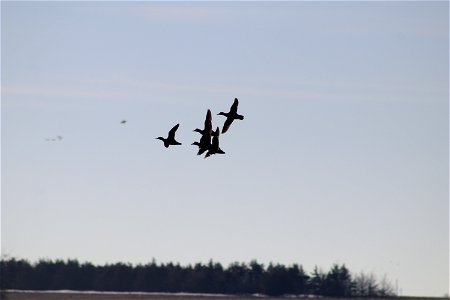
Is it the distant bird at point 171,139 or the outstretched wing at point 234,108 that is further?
the outstretched wing at point 234,108

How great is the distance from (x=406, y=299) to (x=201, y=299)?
2454 centimetres

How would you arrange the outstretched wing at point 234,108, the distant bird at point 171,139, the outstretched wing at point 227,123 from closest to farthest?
the distant bird at point 171,139, the outstretched wing at point 227,123, the outstretched wing at point 234,108

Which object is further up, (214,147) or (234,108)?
(234,108)

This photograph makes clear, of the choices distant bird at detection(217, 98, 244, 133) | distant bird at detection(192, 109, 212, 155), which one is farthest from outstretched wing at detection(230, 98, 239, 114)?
distant bird at detection(192, 109, 212, 155)

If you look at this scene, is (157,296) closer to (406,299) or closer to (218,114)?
(406,299)

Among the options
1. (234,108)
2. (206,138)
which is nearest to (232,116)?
(234,108)

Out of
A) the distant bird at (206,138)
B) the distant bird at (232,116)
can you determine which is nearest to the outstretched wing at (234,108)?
the distant bird at (232,116)

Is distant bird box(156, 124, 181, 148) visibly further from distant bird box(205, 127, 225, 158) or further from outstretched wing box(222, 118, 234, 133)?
outstretched wing box(222, 118, 234, 133)

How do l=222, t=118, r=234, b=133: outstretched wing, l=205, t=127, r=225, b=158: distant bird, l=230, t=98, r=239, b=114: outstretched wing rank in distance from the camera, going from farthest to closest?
l=230, t=98, r=239, b=114: outstretched wing, l=222, t=118, r=234, b=133: outstretched wing, l=205, t=127, r=225, b=158: distant bird

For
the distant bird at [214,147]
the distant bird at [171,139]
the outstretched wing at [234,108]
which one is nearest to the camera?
the distant bird at [214,147]

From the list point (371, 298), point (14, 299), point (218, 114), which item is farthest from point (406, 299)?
point (218, 114)

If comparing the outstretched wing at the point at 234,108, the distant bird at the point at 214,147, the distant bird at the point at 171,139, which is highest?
the outstretched wing at the point at 234,108

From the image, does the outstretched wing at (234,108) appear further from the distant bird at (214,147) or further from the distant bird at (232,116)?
the distant bird at (214,147)

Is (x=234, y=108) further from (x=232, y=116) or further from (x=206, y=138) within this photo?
(x=206, y=138)
